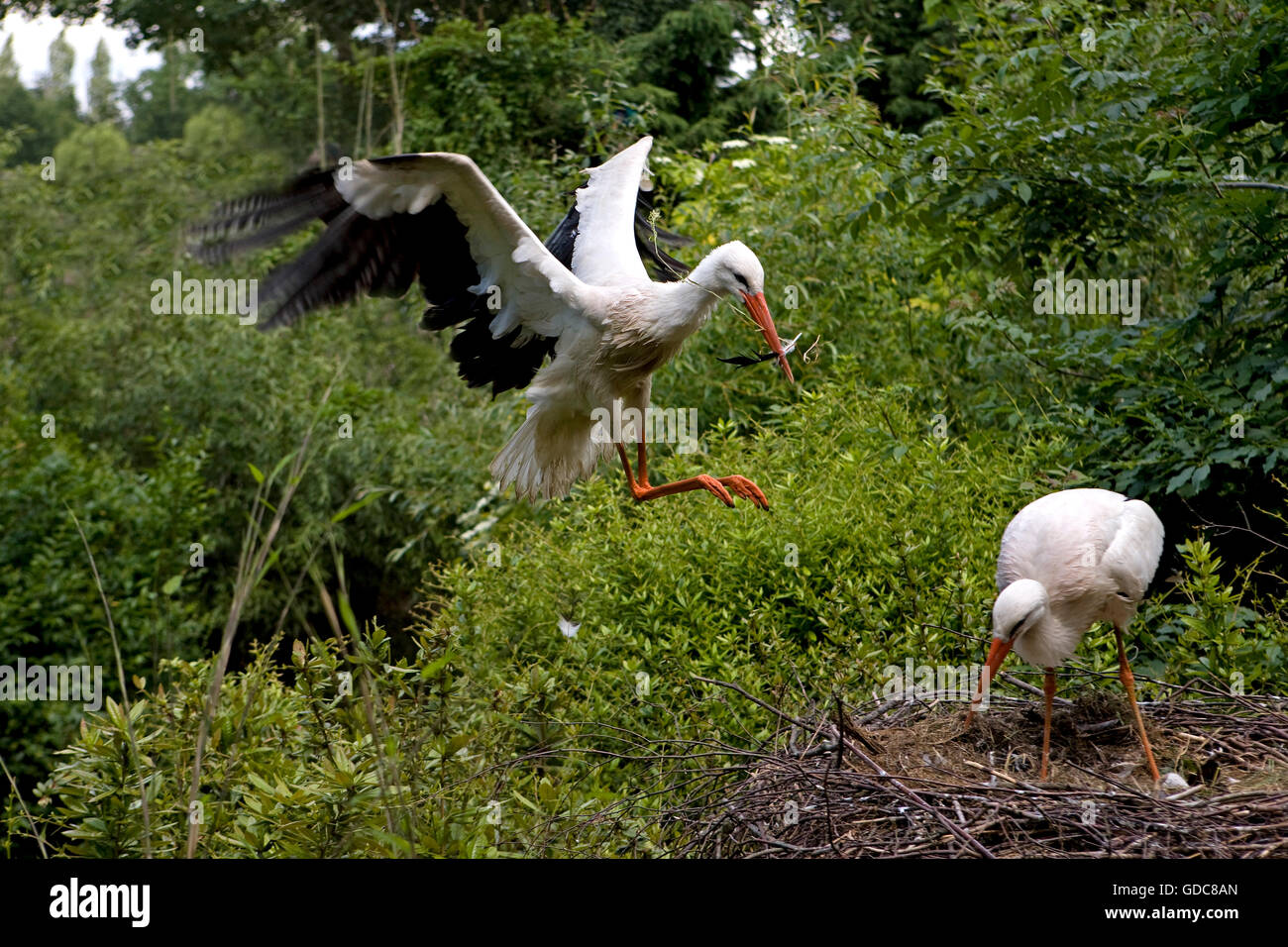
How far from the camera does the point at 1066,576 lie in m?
4.04

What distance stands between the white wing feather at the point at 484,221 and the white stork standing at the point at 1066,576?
6.11 feet

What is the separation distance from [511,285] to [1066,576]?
2.43 meters

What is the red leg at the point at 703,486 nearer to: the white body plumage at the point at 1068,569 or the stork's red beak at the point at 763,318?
the stork's red beak at the point at 763,318

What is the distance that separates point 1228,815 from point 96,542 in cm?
736

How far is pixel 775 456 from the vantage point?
6008 millimetres

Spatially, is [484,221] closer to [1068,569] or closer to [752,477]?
[752,477]

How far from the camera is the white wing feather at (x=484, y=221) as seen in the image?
4512 mm

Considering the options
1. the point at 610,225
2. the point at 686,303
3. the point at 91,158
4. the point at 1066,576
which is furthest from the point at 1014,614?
the point at 91,158

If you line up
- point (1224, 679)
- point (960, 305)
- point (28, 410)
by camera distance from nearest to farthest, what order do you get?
Result: point (1224, 679) < point (960, 305) < point (28, 410)

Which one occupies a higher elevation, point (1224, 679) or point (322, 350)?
point (322, 350)

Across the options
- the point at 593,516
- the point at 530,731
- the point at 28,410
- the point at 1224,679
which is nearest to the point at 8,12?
the point at 28,410

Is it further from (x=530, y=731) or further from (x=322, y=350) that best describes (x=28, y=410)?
(x=530, y=731)

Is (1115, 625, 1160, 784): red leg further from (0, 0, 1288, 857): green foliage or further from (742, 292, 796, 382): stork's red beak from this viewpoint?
(742, 292, 796, 382): stork's red beak

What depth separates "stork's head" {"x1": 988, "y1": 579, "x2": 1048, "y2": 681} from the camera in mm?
3873
